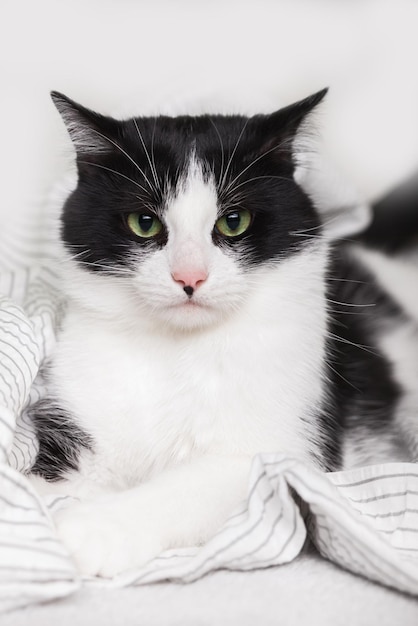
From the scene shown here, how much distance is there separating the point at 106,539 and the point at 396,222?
4.51 ft

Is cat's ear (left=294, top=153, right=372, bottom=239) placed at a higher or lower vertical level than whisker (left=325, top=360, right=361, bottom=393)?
higher

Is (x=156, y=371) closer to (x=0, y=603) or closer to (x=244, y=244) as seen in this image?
(x=244, y=244)

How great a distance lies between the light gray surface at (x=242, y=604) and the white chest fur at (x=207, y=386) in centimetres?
25

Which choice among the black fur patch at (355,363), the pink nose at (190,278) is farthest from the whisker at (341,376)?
the pink nose at (190,278)

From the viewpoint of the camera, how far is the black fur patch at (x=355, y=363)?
4.57 ft

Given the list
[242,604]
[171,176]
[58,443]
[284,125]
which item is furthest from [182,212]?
[242,604]

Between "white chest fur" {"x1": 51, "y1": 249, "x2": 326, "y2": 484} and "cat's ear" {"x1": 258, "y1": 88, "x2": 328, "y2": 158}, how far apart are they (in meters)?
0.19

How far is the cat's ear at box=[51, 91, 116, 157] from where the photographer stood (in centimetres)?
122

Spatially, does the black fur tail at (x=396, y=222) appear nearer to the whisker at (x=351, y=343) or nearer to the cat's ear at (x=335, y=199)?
the cat's ear at (x=335, y=199)

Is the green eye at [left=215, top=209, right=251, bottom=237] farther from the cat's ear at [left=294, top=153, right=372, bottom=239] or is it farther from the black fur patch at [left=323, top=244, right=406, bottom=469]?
the cat's ear at [left=294, top=153, right=372, bottom=239]

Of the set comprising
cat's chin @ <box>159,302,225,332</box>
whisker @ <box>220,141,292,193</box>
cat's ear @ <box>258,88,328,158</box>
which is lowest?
cat's chin @ <box>159,302,225,332</box>

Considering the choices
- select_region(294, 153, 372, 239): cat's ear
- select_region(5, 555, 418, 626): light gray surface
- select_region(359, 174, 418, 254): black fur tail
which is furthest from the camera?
select_region(359, 174, 418, 254): black fur tail

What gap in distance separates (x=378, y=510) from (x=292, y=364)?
0.90 feet

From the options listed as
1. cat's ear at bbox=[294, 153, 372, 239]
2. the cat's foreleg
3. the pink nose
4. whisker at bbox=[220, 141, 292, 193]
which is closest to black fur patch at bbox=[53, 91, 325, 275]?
whisker at bbox=[220, 141, 292, 193]
